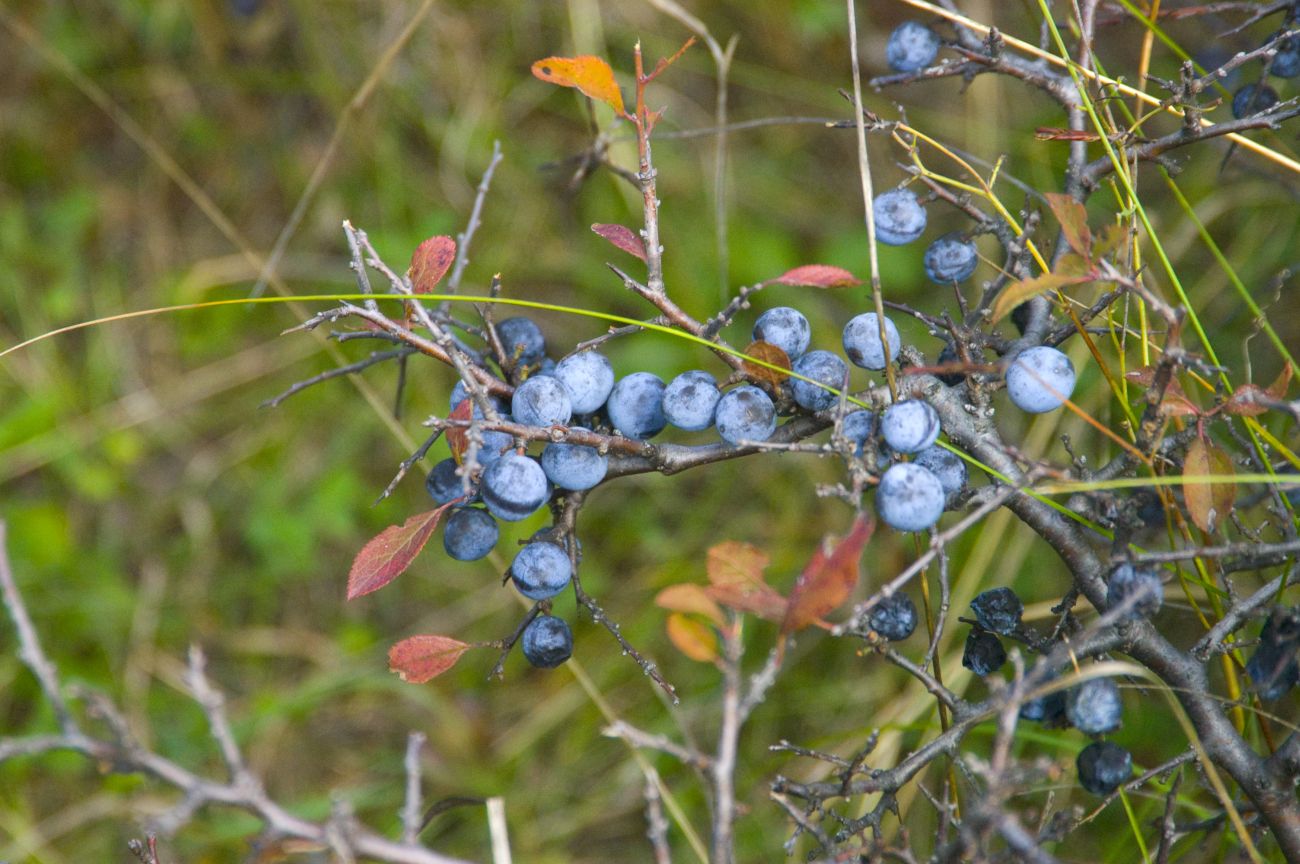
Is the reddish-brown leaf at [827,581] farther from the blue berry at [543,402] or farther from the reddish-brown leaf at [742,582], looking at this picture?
the blue berry at [543,402]

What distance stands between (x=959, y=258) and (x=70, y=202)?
9.30 feet

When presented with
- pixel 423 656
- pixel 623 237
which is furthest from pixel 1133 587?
pixel 423 656

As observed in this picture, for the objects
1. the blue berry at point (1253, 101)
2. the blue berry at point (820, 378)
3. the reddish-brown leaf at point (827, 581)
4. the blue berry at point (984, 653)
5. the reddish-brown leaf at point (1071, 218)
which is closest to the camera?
the reddish-brown leaf at point (827, 581)

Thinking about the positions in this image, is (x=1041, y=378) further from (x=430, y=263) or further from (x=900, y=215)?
(x=430, y=263)

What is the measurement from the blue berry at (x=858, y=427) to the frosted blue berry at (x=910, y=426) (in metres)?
0.09

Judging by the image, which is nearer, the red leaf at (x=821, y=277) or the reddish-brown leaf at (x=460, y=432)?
the reddish-brown leaf at (x=460, y=432)

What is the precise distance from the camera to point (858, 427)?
1.25 meters

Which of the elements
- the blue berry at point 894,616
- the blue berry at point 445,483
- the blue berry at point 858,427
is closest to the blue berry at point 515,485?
the blue berry at point 445,483

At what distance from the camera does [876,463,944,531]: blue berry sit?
1.12 metres

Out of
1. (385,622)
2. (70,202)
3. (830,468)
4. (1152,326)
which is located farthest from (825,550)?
(70,202)

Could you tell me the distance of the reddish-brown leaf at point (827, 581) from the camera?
3.42 feet

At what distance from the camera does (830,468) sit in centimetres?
279

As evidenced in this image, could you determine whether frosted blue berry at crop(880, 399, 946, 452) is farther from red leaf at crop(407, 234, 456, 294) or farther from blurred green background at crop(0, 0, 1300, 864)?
blurred green background at crop(0, 0, 1300, 864)

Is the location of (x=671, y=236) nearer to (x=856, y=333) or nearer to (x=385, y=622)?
(x=385, y=622)
